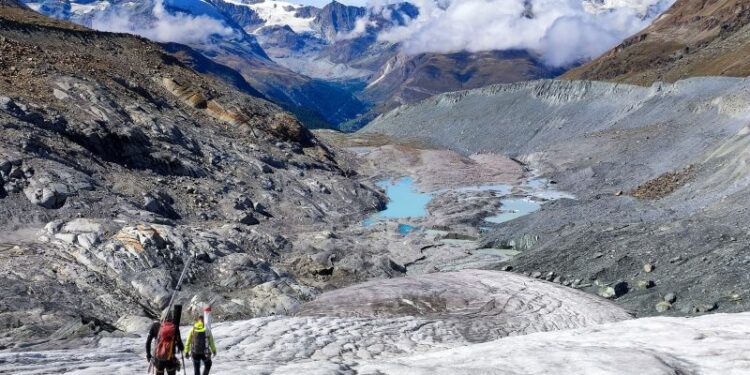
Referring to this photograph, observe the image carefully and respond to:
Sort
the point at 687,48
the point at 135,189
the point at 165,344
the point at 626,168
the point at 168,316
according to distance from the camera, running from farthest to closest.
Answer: the point at 687,48 → the point at 626,168 → the point at 135,189 → the point at 168,316 → the point at 165,344

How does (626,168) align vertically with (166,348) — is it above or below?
above

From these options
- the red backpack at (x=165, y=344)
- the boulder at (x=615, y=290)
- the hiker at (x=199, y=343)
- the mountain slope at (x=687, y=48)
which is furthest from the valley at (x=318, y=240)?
the mountain slope at (x=687, y=48)

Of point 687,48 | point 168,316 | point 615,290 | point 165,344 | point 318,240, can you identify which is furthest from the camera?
point 687,48

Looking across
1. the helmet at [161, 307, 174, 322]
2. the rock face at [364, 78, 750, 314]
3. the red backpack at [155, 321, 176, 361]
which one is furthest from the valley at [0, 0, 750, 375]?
the red backpack at [155, 321, 176, 361]

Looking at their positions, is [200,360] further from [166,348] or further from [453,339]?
[453,339]

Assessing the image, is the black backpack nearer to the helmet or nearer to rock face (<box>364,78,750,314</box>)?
the helmet

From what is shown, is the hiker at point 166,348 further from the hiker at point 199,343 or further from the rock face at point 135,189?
the rock face at point 135,189

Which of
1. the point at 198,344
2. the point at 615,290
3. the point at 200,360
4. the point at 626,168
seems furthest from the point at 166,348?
the point at 626,168

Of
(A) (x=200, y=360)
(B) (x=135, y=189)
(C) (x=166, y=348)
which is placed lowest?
(A) (x=200, y=360)
